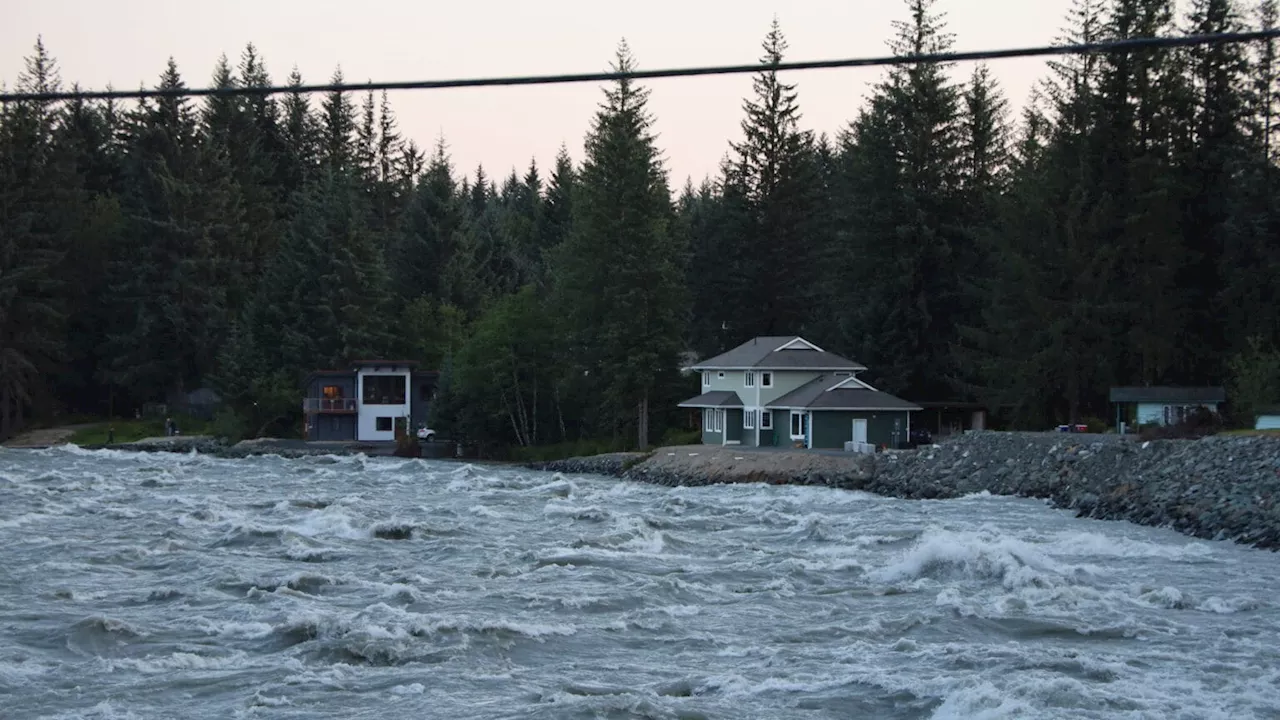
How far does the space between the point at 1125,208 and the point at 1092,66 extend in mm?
7033

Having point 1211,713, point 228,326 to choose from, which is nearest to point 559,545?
point 1211,713

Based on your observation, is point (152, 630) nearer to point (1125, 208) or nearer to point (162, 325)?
point (1125, 208)

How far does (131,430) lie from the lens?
267 feet

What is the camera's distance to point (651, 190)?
67.8 m

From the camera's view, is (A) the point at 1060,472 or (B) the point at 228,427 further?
(B) the point at 228,427

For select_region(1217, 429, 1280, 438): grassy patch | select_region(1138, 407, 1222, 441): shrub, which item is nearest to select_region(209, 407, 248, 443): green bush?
select_region(1138, 407, 1222, 441): shrub

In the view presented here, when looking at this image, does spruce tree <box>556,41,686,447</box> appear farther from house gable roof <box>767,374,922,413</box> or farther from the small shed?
the small shed

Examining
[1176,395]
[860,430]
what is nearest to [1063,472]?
[1176,395]

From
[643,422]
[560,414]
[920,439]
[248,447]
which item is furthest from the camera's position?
[248,447]

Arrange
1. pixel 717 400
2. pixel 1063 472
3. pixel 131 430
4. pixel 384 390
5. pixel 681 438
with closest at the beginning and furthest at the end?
pixel 1063 472
pixel 717 400
pixel 681 438
pixel 384 390
pixel 131 430

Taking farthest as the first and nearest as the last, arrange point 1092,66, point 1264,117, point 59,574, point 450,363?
point 450,363
point 1092,66
point 1264,117
point 59,574

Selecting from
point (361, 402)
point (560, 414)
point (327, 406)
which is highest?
point (361, 402)

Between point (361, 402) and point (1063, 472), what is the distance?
4663 centimetres

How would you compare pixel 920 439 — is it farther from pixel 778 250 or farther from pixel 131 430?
pixel 131 430
